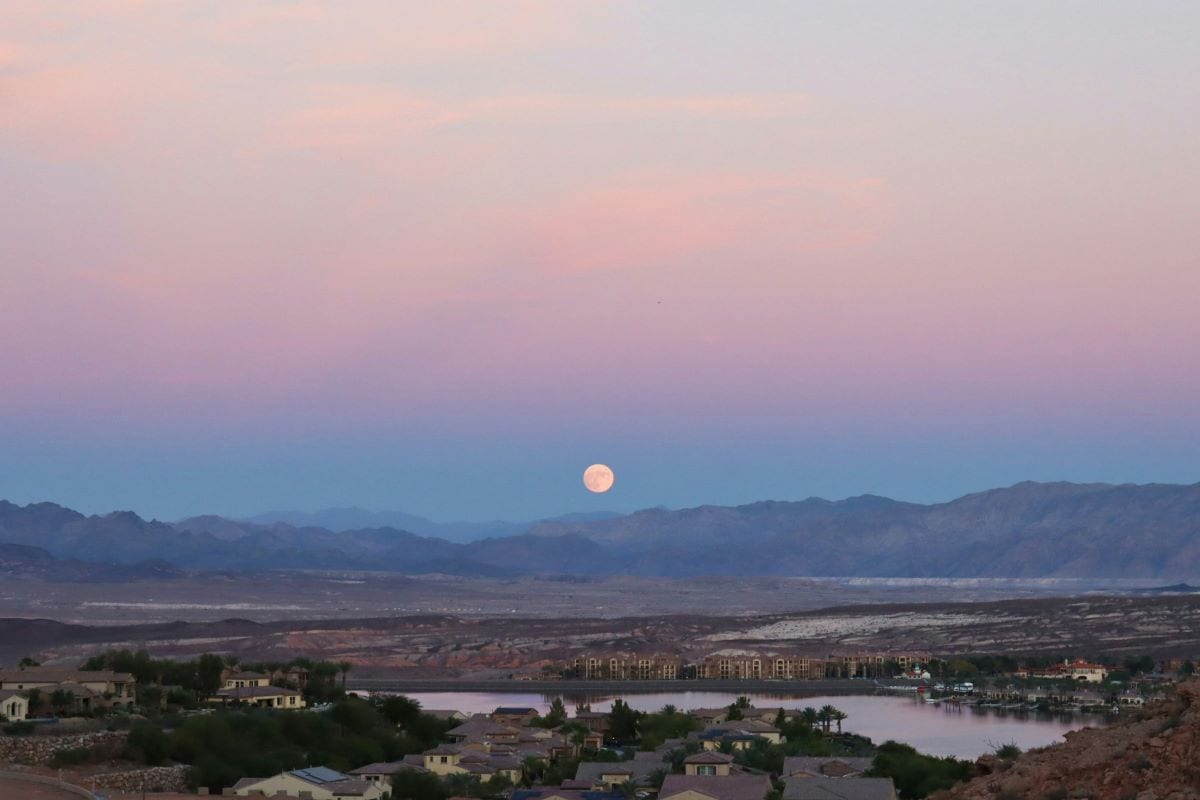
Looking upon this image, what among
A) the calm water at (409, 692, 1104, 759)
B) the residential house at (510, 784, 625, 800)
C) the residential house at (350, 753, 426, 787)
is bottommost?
the calm water at (409, 692, 1104, 759)

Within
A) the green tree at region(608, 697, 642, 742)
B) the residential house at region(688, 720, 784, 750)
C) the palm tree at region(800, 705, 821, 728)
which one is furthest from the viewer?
the palm tree at region(800, 705, 821, 728)

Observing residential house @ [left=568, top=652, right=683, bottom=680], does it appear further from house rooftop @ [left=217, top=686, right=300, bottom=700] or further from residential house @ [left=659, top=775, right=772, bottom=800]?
residential house @ [left=659, top=775, right=772, bottom=800]

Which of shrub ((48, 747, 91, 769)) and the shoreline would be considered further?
the shoreline

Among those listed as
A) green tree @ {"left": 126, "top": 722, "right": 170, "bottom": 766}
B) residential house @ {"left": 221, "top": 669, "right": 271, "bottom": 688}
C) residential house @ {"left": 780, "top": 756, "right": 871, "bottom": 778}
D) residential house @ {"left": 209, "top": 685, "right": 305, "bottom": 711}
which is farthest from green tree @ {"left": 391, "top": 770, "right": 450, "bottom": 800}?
residential house @ {"left": 221, "top": 669, "right": 271, "bottom": 688}

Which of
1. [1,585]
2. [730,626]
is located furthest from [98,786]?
[1,585]

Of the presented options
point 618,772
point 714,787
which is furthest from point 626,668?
point 714,787

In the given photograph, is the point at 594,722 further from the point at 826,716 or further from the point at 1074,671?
the point at 1074,671

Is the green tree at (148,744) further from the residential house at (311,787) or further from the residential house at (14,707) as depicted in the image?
the residential house at (14,707)
